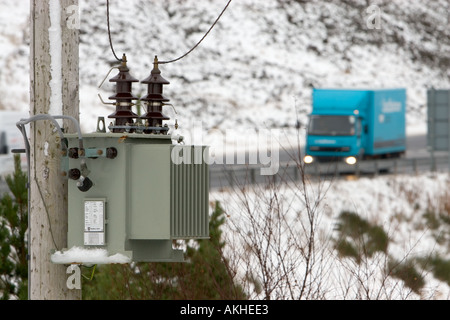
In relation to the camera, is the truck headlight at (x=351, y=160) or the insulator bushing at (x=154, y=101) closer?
the insulator bushing at (x=154, y=101)

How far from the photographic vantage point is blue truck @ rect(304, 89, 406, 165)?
3703cm

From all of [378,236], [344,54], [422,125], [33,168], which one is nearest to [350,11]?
[344,54]

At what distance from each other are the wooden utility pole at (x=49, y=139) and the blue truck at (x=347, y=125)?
28565 mm

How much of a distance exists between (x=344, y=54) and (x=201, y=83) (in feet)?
48.6

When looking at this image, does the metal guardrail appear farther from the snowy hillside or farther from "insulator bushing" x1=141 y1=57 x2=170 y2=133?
"insulator bushing" x1=141 y1=57 x2=170 y2=133

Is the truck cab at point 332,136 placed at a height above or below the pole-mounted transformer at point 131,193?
above

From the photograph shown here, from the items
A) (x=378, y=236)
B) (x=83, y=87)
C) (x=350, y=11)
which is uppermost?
(x=350, y=11)

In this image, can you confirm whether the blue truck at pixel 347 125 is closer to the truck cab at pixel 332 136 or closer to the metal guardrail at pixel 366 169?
the truck cab at pixel 332 136

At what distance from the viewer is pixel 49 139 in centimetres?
726

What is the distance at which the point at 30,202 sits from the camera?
7.32 metres

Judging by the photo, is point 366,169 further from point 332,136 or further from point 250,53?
point 250,53

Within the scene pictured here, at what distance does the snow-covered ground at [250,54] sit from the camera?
66812 millimetres

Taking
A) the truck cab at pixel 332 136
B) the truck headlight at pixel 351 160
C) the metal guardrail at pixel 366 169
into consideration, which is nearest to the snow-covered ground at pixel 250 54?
the metal guardrail at pixel 366 169
